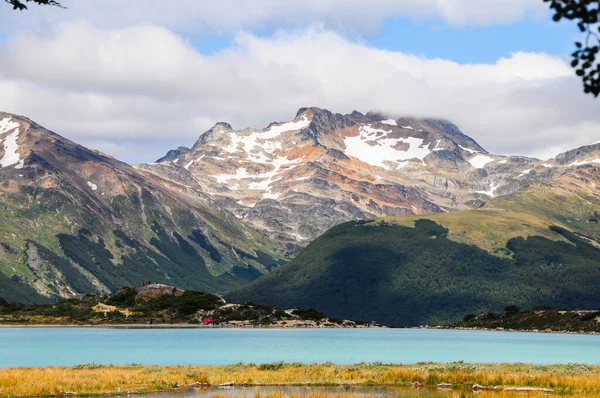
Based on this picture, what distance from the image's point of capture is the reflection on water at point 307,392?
2215 inches

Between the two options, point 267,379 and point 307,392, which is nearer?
point 307,392

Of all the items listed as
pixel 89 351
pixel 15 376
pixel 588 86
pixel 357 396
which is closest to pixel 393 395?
pixel 357 396

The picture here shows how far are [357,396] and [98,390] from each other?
64.7ft

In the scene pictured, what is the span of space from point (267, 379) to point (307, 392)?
884 cm

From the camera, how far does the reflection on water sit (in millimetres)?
56250

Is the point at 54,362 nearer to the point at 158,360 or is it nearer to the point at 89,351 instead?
the point at 158,360

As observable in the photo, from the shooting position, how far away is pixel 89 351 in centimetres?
12381

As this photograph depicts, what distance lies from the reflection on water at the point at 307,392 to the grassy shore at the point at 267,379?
220 cm

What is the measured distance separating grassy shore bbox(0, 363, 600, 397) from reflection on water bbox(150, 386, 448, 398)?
220 cm

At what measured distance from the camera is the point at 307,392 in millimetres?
58750

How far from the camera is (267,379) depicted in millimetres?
66875

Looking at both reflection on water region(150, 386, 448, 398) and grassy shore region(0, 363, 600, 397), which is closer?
reflection on water region(150, 386, 448, 398)

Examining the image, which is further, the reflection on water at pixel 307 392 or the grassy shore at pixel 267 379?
the grassy shore at pixel 267 379

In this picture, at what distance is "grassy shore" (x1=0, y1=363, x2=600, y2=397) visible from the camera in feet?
193
